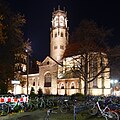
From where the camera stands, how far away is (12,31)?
2711cm

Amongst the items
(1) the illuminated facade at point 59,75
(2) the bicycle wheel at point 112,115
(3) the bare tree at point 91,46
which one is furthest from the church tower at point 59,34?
(2) the bicycle wheel at point 112,115

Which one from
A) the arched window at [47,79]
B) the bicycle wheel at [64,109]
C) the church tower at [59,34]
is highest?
the church tower at [59,34]

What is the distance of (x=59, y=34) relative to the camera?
254 feet

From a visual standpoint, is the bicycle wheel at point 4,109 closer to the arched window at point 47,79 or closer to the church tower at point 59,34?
the arched window at point 47,79

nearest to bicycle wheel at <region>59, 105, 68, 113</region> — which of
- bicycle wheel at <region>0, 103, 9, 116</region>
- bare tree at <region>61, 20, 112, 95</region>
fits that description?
bicycle wheel at <region>0, 103, 9, 116</region>

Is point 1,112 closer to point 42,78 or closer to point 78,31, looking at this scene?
point 78,31

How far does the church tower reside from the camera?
78.3 meters

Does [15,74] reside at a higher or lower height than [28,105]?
higher

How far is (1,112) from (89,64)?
28.3m

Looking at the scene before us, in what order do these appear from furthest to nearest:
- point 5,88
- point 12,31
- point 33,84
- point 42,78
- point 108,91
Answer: point 33,84
point 42,78
point 108,91
point 5,88
point 12,31

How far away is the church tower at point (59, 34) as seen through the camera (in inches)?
3083

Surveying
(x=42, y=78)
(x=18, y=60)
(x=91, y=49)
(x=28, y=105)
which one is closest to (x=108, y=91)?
(x=42, y=78)

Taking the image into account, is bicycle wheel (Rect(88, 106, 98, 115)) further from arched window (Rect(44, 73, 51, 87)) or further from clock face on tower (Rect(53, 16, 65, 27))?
clock face on tower (Rect(53, 16, 65, 27))

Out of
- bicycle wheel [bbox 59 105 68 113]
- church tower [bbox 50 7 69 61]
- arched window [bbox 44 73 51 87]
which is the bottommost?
bicycle wheel [bbox 59 105 68 113]
